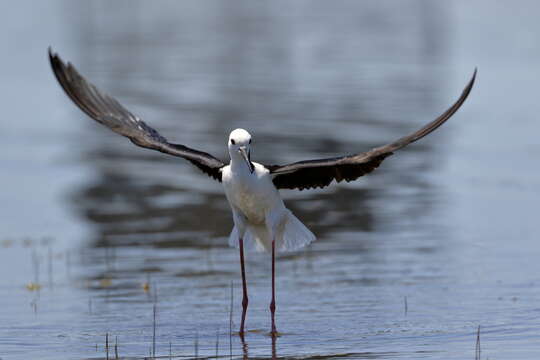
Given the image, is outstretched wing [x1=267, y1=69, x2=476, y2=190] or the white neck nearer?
outstretched wing [x1=267, y1=69, x2=476, y2=190]

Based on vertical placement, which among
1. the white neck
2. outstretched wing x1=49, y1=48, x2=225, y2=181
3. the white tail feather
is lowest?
the white tail feather

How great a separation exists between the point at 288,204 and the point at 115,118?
14.5ft

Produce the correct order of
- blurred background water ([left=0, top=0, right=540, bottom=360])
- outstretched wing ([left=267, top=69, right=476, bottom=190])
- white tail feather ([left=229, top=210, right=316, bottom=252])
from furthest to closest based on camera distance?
white tail feather ([left=229, top=210, right=316, bottom=252]) → blurred background water ([left=0, top=0, right=540, bottom=360]) → outstretched wing ([left=267, top=69, right=476, bottom=190])

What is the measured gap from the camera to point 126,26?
40.7 meters

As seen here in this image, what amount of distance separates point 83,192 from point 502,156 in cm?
678

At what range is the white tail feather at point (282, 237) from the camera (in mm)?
10695

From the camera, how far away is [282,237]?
425 inches

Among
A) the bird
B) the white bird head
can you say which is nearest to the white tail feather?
the bird

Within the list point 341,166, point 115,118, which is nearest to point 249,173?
point 341,166

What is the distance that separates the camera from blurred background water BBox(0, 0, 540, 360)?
32.0 ft

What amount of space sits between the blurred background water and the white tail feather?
510 millimetres

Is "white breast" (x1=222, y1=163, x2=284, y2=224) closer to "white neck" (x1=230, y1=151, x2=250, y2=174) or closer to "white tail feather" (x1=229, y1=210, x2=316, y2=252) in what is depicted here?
"white neck" (x1=230, y1=151, x2=250, y2=174)

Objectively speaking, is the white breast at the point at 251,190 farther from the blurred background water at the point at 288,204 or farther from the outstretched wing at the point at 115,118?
the blurred background water at the point at 288,204

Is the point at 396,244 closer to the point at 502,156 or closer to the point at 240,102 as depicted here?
the point at 502,156
